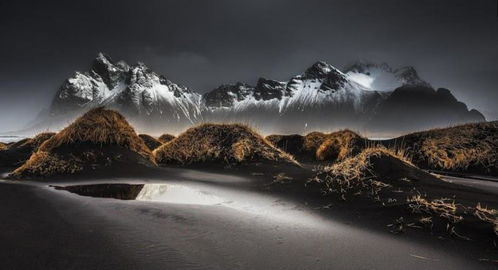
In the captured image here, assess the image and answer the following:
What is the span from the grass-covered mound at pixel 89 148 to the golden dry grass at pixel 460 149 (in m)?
9.37

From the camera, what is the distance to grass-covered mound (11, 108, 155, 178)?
21.8 feet

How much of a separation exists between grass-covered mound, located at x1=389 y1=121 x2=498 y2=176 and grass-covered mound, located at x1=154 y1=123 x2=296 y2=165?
200 inches

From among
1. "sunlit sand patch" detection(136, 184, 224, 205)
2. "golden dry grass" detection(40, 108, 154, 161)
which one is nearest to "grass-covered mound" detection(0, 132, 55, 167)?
"golden dry grass" detection(40, 108, 154, 161)

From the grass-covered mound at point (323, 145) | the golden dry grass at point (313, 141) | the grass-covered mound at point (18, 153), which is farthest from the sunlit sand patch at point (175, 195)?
the golden dry grass at point (313, 141)

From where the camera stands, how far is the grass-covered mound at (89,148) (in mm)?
6652

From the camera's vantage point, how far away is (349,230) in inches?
114

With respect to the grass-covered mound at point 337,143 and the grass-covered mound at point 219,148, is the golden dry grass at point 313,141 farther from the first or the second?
the grass-covered mound at point 219,148

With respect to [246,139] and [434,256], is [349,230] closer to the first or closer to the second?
[434,256]

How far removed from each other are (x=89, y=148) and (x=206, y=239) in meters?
6.85

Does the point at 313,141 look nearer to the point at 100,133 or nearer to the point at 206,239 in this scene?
the point at 100,133

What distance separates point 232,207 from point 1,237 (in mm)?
2330

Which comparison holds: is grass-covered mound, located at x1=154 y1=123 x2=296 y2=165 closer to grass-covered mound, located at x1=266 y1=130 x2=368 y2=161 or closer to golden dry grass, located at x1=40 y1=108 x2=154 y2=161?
golden dry grass, located at x1=40 y1=108 x2=154 y2=161

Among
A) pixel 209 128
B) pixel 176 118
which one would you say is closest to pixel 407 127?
pixel 176 118


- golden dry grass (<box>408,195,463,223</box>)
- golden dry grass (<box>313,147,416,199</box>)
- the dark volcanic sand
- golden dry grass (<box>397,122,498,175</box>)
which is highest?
golden dry grass (<box>397,122,498,175</box>)
